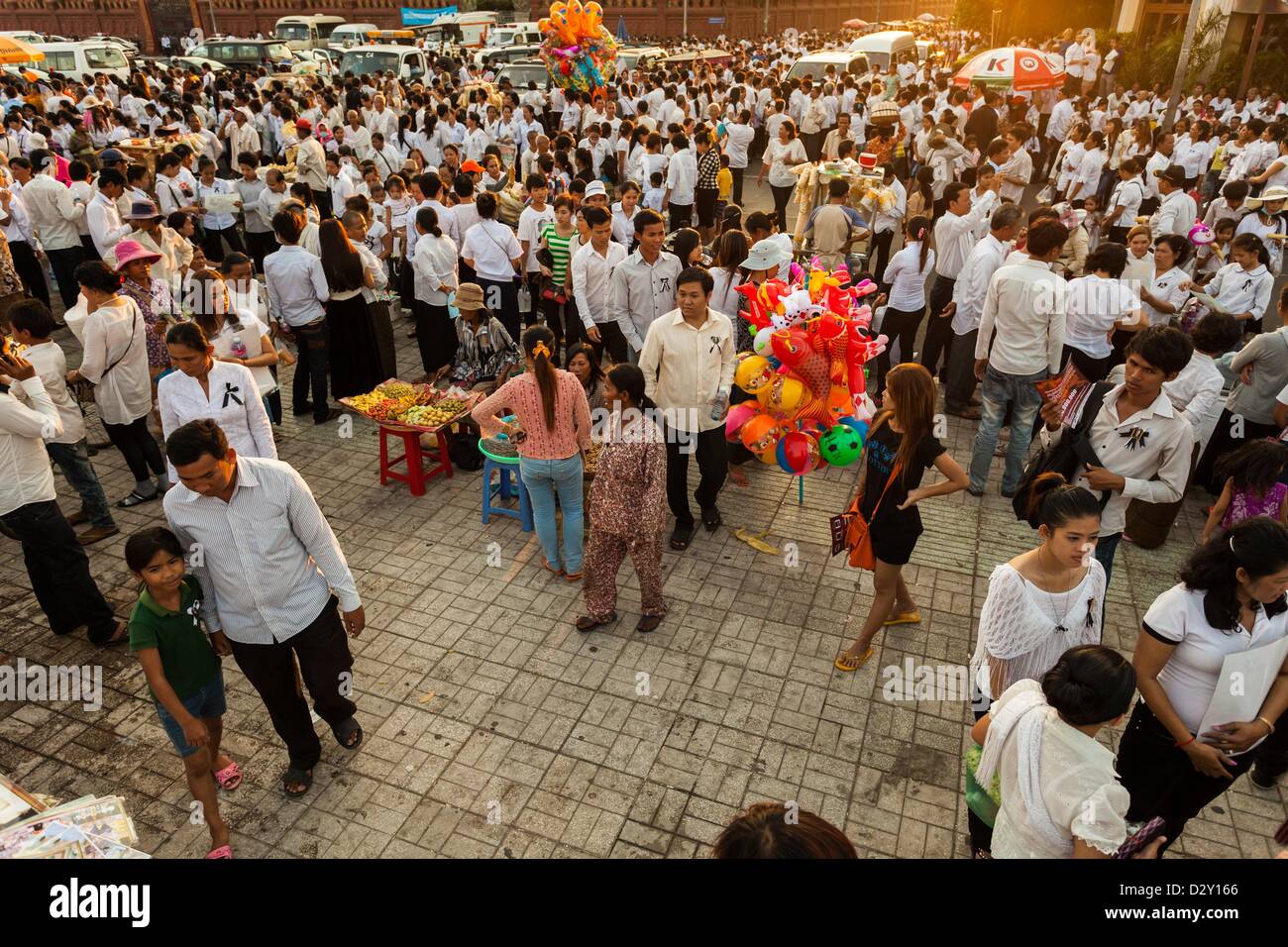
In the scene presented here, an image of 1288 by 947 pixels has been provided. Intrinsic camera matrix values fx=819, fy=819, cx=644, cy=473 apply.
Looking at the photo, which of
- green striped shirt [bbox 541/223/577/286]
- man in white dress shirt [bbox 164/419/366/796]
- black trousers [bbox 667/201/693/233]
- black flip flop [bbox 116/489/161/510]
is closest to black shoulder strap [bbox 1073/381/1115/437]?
man in white dress shirt [bbox 164/419/366/796]

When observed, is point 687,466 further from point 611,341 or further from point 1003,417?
point 1003,417

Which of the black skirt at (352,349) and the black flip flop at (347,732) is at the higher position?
the black skirt at (352,349)

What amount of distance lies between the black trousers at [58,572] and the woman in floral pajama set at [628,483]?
10.0ft

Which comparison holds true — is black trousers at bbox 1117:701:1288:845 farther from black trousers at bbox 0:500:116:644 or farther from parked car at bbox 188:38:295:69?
parked car at bbox 188:38:295:69

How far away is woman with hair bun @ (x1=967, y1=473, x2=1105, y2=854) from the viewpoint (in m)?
3.11

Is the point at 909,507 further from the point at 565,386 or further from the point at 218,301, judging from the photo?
the point at 218,301

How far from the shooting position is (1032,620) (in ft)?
10.4

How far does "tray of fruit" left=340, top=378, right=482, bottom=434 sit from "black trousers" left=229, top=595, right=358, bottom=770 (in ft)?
8.37

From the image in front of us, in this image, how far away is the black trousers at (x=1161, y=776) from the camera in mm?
3246

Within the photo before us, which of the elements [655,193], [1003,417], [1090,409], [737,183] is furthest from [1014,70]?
[1090,409]

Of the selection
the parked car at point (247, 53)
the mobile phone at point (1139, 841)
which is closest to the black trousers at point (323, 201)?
the mobile phone at point (1139, 841)

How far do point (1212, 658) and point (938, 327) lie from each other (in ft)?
18.7

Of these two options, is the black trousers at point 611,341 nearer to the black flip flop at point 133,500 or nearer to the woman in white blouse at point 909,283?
the woman in white blouse at point 909,283
